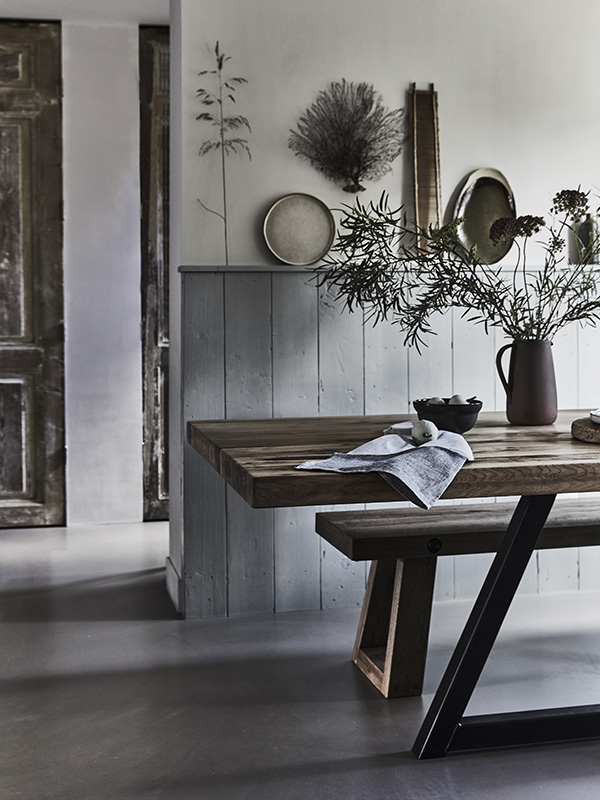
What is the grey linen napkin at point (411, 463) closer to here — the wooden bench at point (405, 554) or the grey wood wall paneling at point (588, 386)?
the wooden bench at point (405, 554)

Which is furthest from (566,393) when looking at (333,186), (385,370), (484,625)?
(484,625)

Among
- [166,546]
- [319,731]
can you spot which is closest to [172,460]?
[166,546]

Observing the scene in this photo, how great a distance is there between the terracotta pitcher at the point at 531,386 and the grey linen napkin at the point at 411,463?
0.74 m

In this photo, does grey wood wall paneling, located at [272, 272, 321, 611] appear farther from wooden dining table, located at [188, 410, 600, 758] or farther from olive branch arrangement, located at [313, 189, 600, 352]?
wooden dining table, located at [188, 410, 600, 758]

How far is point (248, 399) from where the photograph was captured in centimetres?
319

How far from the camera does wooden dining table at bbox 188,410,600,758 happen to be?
5.80 feet

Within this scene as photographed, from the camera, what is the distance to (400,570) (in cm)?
245

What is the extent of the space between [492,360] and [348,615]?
44.4 inches

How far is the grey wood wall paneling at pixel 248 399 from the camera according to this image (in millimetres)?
3160

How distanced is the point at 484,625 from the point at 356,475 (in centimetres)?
57

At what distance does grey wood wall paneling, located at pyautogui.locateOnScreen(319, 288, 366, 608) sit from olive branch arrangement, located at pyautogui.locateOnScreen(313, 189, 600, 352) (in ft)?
0.24

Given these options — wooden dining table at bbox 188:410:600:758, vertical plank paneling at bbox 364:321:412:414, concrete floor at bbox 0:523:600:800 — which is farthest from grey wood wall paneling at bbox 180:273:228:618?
wooden dining table at bbox 188:410:600:758

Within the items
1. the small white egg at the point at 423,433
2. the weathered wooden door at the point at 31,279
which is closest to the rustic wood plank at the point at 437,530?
the small white egg at the point at 423,433

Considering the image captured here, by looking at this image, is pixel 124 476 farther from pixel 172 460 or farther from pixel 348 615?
pixel 348 615
